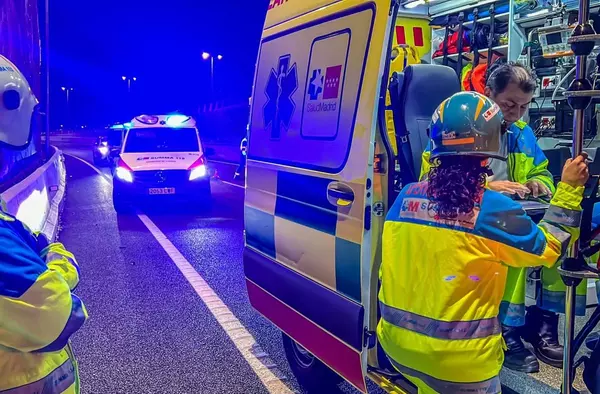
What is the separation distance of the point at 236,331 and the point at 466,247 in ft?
9.96

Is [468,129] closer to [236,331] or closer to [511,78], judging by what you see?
[511,78]

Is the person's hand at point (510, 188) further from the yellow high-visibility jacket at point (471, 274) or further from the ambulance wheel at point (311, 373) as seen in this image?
the ambulance wheel at point (311, 373)

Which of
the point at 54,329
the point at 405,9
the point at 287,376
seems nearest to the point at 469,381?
the point at 54,329

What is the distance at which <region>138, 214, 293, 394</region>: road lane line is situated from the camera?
3.82 m

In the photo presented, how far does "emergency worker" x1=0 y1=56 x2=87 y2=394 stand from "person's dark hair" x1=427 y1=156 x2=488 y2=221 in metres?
1.29

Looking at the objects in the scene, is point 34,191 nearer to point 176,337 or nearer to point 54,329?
point 176,337

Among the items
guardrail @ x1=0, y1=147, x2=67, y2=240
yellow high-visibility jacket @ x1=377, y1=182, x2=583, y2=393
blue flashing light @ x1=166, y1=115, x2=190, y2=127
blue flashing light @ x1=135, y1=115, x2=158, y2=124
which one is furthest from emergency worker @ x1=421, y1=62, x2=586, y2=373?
blue flashing light @ x1=135, y1=115, x2=158, y2=124

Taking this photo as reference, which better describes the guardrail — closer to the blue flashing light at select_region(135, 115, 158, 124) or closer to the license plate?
the license plate

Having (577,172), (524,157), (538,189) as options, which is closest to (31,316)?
(577,172)

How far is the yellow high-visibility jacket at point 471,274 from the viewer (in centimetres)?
200

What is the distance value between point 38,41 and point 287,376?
13116mm

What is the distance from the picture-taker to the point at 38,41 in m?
14.2

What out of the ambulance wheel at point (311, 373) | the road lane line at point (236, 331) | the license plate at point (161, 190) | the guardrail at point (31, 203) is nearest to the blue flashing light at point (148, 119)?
the license plate at point (161, 190)

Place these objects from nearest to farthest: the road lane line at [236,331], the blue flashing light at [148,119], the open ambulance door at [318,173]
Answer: the open ambulance door at [318,173], the road lane line at [236,331], the blue flashing light at [148,119]
